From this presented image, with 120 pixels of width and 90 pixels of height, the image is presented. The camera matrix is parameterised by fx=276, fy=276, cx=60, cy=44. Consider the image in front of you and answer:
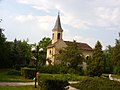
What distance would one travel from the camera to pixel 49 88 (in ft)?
69.3

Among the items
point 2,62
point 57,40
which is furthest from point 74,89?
point 57,40

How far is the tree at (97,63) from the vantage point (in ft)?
183

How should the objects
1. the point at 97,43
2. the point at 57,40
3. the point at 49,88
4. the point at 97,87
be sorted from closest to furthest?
the point at 49,88 < the point at 97,87 < the point at 97,43 < the point at 57,40

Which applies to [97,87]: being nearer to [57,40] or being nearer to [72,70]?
[72,70]

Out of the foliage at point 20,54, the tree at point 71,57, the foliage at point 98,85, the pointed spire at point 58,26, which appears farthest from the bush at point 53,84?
the pointed spire at point 58,26

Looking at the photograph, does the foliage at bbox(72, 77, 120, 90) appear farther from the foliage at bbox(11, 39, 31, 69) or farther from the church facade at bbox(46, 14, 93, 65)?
the church facade at bbox(46, 14, 93, 65)

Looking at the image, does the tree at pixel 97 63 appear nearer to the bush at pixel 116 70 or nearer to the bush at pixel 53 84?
the bush at pixel 116 70

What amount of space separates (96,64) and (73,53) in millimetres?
5719

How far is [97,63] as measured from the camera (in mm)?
57969

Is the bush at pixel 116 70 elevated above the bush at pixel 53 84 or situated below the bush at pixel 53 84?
above

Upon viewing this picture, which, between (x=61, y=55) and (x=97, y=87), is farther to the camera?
(x=61, y=55)

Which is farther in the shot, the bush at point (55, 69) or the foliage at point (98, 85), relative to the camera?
the bush at point (55, 69)

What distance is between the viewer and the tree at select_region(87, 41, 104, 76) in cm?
5591

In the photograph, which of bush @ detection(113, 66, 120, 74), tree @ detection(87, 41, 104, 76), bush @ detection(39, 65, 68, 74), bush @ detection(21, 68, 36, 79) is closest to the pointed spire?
tree @ detection(87, 41, 104, 76)
